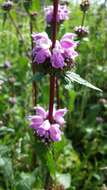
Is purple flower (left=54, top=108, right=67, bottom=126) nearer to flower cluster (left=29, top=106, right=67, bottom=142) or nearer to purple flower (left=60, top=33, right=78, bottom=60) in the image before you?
flower cluster (left=29, top=106, right=67, bottom=142)

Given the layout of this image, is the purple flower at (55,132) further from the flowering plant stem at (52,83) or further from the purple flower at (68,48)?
the purple flower at (68,48)

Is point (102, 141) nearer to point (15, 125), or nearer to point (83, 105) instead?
point (83, 105)

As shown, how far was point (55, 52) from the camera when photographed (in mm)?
1840

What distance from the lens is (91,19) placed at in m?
6.56

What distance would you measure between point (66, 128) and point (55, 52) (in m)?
2.28

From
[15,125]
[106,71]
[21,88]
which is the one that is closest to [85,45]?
[106,71]

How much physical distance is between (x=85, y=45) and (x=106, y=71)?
1.90 feet

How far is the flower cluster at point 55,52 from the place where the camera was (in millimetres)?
1832

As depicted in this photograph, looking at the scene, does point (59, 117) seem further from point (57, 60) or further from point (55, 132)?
point (57, 60)

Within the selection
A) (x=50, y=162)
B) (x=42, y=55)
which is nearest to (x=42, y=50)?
(x=42, y=55)

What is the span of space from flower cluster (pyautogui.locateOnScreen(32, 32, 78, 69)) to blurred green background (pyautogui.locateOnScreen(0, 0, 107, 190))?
0.50 metres

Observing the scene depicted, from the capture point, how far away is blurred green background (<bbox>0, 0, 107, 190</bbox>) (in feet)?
8.93

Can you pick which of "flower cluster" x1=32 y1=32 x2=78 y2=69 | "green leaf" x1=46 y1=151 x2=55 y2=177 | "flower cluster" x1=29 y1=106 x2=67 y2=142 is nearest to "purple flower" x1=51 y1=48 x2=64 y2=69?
"flower cluster" x1=32 y1=32 x2=78 y2=69

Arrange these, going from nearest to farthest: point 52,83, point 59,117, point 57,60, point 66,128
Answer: point 57,60 < point 52,83 < point 59,117 < point 66,128
